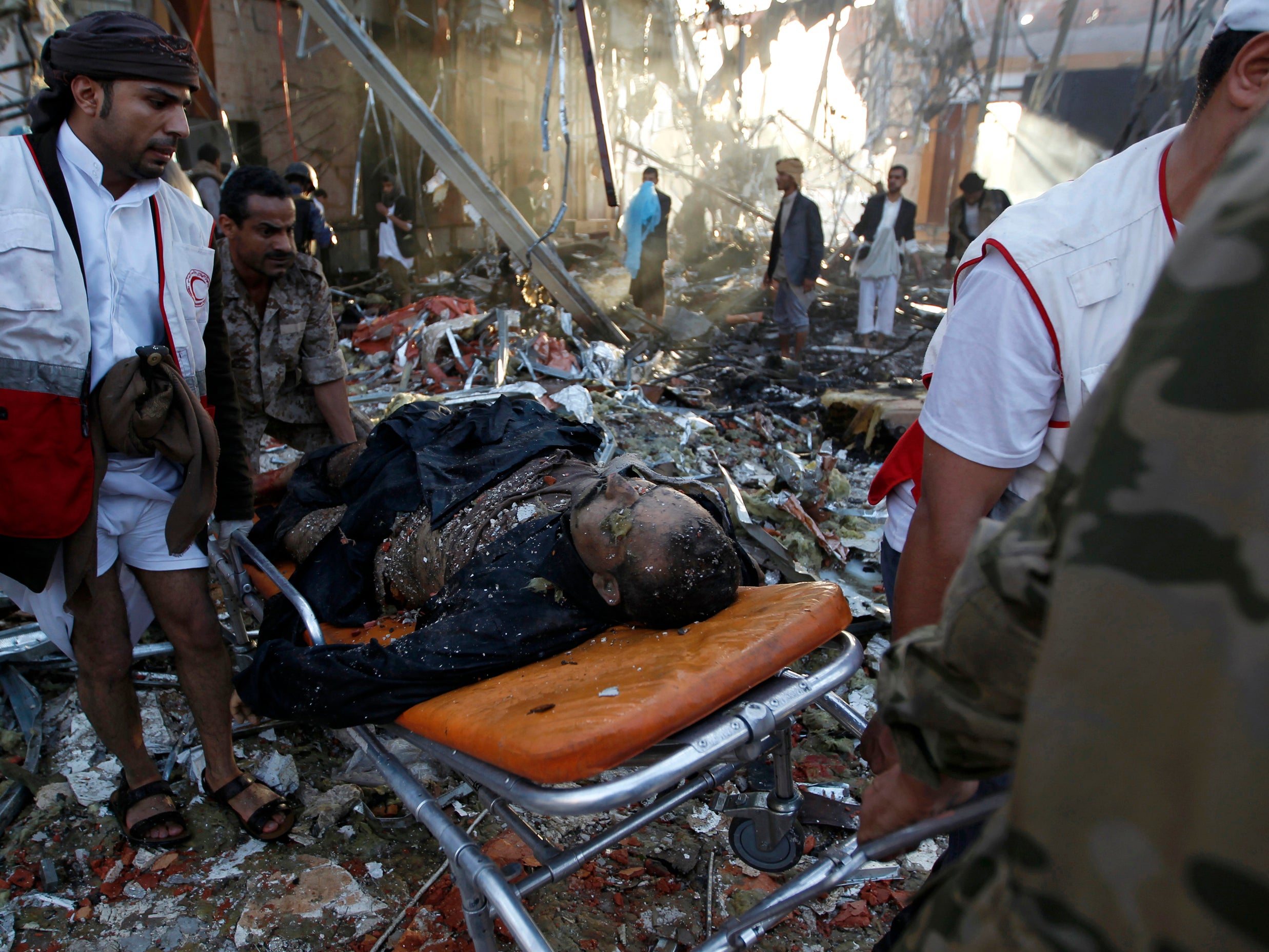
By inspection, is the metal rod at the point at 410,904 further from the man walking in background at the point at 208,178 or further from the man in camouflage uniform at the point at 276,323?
the man walking in background at the point at 208,178

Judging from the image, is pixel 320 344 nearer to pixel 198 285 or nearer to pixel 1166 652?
pixel 198 285

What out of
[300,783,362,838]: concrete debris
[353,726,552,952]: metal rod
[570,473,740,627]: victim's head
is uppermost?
[570,473,740,627]: victim's head

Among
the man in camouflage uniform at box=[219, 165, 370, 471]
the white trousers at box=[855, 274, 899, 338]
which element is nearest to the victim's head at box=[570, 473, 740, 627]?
the man in camouflage uniform at box=[219, 165, 370, 471]

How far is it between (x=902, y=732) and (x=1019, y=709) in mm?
143

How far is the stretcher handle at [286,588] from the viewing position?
7.23 feet

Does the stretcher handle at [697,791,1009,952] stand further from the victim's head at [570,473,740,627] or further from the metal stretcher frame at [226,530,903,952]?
the victim's head at [570,473,740,627]

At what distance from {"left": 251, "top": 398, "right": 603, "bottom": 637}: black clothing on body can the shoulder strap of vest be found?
113 cm

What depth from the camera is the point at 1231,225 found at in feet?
1.56

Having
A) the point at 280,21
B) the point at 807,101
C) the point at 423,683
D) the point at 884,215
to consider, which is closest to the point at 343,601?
the point at 423,683

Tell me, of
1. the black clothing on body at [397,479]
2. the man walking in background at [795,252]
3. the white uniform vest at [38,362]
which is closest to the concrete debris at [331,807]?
the black clothing on body at [397,479]

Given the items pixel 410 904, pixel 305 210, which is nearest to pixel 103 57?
pixel 410 904

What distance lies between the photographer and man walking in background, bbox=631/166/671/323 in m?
10.6

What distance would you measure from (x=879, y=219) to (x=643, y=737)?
10.5 meters

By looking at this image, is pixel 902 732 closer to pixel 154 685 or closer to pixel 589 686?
pixel 589 686
